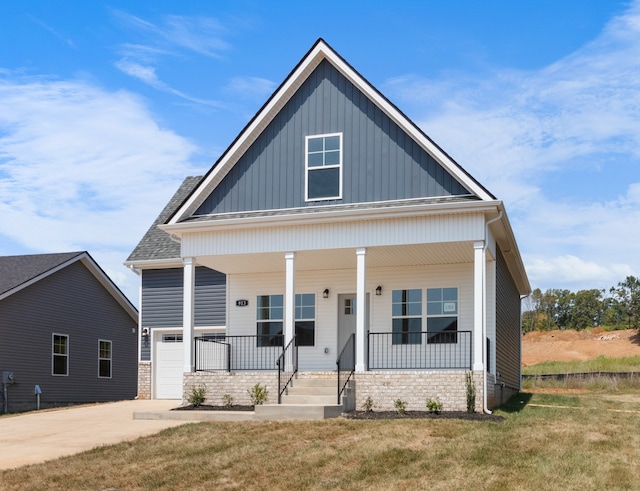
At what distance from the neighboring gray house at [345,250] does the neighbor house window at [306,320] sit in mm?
28

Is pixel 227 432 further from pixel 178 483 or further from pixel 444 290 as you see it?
pixel 444 290

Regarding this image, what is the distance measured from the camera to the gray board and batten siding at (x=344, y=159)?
17.5 meters

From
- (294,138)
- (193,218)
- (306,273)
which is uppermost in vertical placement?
(294,138)

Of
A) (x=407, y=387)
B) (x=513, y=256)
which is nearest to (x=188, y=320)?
Result: (x=407, y=387)

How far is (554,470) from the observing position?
34.5ft

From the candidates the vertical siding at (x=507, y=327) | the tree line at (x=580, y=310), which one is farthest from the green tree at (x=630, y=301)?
the vertical siding at (x=507, y=327)

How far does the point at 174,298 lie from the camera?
23484 mm

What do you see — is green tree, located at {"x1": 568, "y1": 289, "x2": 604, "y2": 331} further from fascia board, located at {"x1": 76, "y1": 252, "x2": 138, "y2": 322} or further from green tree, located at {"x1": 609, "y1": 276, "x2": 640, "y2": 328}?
fascia board, located at {"x1": 76, "y1": 252, "x2": 138, "y2": 322}

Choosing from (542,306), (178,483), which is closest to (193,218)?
(178,483)

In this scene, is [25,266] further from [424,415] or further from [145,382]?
[424,415]

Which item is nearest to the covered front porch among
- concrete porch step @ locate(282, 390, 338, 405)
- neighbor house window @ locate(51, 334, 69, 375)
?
concrete porch step @ locate(282, 390, 338, 405)

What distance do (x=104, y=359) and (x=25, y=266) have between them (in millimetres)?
4494

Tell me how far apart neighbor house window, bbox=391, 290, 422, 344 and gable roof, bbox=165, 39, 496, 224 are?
365 centimetres

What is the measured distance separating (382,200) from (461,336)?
376 cm
